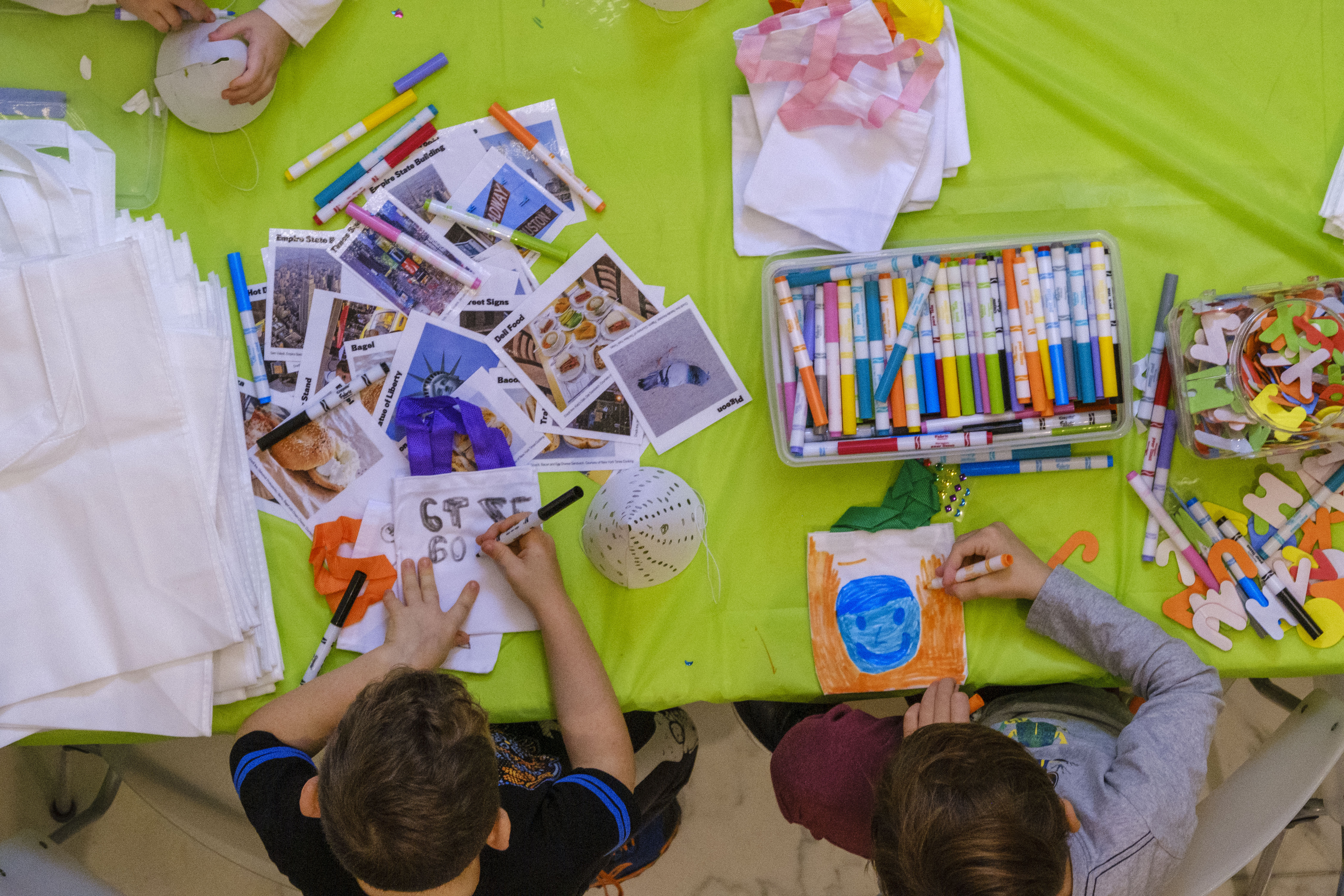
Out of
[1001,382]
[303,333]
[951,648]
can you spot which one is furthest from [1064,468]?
[303,333]

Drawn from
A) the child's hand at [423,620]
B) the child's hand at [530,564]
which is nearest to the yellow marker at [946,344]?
the child's hand at [530,564]

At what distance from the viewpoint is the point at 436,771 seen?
76cm

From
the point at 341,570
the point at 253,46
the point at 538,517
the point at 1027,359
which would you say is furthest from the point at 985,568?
the point at 253,46

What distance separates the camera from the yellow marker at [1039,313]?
0.96 meters

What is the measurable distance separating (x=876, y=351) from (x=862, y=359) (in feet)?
0.06

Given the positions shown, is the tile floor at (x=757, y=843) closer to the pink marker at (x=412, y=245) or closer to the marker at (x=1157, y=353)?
the marker at (x=1157, y=353)

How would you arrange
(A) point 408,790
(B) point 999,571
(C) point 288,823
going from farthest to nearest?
(B) point 999,571
(C) point 288,823
(A) point 408,790

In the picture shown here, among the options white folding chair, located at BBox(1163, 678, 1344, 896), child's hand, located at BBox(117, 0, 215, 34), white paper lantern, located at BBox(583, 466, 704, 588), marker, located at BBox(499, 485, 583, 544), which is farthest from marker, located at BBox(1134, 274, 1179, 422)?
child's hand, located at BBox(117, 0, 215, 34)

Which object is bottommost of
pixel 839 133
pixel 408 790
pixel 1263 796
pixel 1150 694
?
pixel 1263 796

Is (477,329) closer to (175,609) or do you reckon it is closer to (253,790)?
(175,609)

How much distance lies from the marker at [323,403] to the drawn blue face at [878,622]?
24.2 inches

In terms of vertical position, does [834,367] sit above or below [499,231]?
below

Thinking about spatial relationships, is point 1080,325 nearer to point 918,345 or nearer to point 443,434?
point 918,345

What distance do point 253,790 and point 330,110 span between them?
78 centimetres
